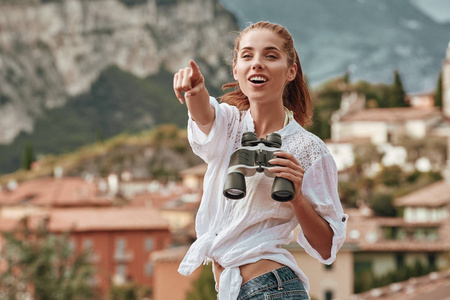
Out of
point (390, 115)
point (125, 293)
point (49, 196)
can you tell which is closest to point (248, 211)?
point (125, 293)

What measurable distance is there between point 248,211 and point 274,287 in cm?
19

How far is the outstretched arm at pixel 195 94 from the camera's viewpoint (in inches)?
75.7

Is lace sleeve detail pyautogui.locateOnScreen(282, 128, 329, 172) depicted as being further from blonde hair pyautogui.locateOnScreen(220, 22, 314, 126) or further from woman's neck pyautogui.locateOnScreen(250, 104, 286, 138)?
blonde hair pyautogui.locateOnScreen(220, 22, 314, 126)

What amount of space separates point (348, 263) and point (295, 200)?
3401cm

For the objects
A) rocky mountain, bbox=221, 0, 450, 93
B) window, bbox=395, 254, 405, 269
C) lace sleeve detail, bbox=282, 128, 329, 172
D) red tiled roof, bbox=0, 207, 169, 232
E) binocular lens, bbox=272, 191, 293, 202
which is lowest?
binocular lens, bbox=272, 191, 293, 202

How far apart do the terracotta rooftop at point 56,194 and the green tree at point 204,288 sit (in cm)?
3715

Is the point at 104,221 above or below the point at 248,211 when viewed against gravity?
above

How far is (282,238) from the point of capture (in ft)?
6.75

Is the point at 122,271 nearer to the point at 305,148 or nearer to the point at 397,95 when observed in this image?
the point at 397,95

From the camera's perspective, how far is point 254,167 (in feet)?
6.16

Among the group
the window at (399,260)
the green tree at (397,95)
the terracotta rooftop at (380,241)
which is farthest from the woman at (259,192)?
the green tree at (397,95)

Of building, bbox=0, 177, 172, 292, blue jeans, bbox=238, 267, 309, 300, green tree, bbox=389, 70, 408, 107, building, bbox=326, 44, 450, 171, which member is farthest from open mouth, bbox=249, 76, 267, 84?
green tree, bbox=389, 70, 408, 107

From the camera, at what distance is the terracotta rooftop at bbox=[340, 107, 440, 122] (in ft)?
254

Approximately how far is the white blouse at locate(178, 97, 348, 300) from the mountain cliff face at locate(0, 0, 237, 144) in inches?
4950
